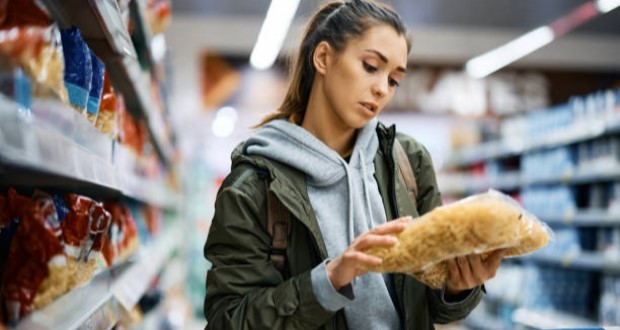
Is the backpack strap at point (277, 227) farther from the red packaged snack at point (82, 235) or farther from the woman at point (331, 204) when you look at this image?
the red packaged snack at point (82, 235)

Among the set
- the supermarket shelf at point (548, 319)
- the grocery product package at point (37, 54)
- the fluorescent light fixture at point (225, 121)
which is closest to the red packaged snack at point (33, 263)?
the grocery product package at point (37, 54)

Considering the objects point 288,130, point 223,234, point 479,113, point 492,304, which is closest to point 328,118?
point 288,130

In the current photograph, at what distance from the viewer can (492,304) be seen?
7723 mm

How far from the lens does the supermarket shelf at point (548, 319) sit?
536 centimetres

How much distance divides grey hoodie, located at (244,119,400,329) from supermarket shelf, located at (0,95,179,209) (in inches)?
15.0

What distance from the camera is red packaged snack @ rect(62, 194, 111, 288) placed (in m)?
1.54

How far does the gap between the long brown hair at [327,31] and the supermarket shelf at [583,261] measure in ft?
13.4

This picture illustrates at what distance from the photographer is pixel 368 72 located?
174cm

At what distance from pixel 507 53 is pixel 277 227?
9880mm

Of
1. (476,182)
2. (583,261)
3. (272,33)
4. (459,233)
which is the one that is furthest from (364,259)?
(272,33)

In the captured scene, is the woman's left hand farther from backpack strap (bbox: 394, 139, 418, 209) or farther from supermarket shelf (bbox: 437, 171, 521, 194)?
supermarket shelf (bbox: 437, 171, 521, 194)

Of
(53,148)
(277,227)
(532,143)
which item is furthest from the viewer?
(532,143)

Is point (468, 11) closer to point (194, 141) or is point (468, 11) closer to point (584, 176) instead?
point (194, 141)

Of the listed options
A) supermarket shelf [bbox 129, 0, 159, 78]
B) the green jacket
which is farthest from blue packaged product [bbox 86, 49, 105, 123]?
supermarket shelf [bbox 129, 0, 159, 78]
